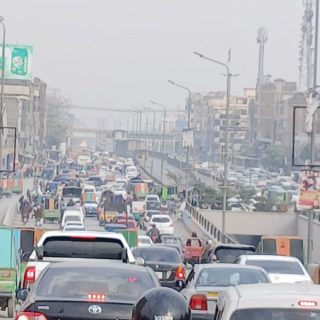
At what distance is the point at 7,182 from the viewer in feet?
302

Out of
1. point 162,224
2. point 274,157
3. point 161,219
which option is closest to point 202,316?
point 162,224

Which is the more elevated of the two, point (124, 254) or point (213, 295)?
point (124, 254)

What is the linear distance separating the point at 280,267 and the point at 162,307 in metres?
14.0

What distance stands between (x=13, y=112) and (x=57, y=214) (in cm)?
6614

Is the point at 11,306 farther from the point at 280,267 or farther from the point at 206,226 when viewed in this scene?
the point at 206,226

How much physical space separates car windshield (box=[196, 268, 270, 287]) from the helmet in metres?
8.18

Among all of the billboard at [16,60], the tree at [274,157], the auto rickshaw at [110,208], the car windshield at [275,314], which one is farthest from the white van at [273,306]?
the tree at [274,157]

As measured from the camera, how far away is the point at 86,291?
36.4 feet

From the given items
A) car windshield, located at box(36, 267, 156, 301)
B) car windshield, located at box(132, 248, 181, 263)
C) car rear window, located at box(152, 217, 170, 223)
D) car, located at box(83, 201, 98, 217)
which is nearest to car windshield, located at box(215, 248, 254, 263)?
car windshield, located at box(132, 248, 181, 263)

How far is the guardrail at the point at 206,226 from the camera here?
53.4 meters

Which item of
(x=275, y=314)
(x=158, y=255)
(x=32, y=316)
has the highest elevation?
(x=275, y=314)

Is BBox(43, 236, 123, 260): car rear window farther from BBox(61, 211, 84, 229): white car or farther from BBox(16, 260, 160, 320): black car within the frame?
BBox(61, 211, 84, 229): white car

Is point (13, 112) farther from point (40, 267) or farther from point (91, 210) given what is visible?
point (40, 267)

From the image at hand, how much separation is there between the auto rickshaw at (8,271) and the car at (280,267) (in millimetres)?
A: 3811
